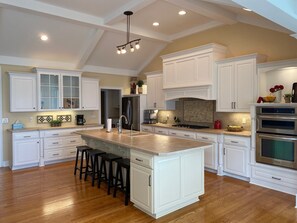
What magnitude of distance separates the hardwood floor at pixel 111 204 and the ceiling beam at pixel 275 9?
2.47 m

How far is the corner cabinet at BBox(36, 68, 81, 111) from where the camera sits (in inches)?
227

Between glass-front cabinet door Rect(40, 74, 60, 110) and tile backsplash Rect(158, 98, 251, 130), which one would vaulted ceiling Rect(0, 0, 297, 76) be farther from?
tile backsplash Rect(158, 98, 251, 130)

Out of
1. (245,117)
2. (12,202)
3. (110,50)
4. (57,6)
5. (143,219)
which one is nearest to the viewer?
(143,219)

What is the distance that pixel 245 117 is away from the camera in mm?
4840

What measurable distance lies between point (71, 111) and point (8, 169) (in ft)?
7.05

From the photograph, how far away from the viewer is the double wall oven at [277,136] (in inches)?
144

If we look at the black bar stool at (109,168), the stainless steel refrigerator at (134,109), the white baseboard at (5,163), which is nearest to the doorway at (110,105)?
the stainless steel refrigerator at (134,109)

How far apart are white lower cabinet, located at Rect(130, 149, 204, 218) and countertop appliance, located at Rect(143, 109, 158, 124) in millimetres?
3576

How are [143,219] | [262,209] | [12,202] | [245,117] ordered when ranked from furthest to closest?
[245,117], [12,202], [262,209], [143,219]

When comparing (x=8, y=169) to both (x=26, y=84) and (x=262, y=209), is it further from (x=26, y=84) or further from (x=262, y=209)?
(x=262, y=209)

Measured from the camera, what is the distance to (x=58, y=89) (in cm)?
601

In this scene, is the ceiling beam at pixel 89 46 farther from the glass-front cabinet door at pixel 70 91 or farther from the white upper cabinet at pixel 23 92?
the white upper cabinet at pixel 23 92

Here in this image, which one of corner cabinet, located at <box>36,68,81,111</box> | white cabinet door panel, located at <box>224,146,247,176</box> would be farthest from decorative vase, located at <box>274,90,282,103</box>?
corner cabinet, located at <box>36,68,81,111</box>

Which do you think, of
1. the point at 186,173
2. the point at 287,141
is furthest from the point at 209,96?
the point at 186,173
